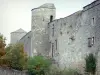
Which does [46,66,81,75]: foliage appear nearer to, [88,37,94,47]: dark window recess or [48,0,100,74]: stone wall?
[48,0,100,74]: stone wall

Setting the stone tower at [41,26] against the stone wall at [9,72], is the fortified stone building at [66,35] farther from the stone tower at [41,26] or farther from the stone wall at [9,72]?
the stone wall at [9,72]

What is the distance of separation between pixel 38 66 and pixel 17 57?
6292 millimetres

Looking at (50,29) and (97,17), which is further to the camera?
(50,29)

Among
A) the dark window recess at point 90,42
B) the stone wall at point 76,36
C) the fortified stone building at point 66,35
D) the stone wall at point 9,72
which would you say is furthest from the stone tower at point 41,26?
the dark window recess at point 90,42

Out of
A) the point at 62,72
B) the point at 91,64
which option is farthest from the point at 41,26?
the point at 91,64

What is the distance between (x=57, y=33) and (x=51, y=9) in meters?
4.97

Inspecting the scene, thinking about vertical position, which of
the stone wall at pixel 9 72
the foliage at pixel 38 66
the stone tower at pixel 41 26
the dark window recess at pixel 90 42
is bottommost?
the stone wall at pixel 9 72

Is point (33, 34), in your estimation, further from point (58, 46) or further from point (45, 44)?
point (58, 46)

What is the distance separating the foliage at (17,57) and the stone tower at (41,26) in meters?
2.45

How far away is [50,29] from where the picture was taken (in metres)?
47.0

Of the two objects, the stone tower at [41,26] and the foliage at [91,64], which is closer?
the foliage at [91,64]

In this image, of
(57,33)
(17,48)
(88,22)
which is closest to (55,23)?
(57,33)

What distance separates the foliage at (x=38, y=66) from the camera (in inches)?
1543

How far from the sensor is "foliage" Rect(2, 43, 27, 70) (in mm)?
45000
